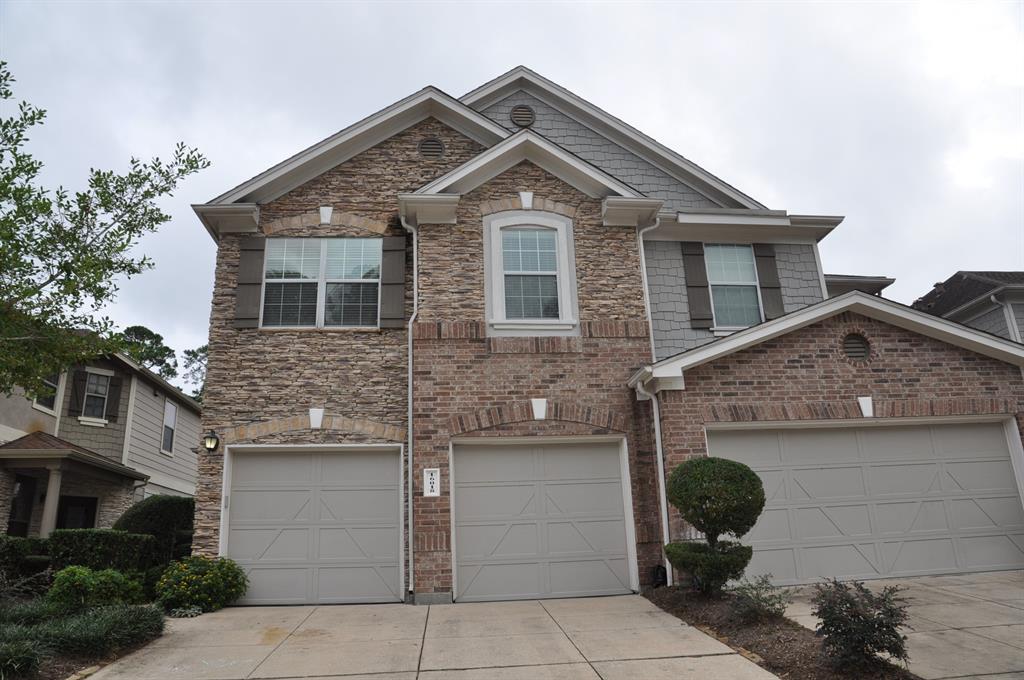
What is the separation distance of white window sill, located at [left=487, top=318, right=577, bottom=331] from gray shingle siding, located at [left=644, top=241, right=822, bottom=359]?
180 centimetres

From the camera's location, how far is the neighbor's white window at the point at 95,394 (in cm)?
1748

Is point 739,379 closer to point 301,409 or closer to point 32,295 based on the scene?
point 301,409

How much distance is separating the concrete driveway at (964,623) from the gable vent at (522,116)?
9.79 m

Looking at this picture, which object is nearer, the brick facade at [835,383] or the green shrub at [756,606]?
the green shrub at [756,606]

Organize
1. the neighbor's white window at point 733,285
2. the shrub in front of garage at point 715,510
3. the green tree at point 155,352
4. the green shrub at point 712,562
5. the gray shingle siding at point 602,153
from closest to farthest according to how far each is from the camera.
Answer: the shrub in front of garage at point 715,510
the green shrub at point 712,562
the neighbor's white window at point 733,285
the gray shingle siding at point 602,153
the green tree at point 155,352

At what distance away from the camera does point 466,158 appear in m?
12.5

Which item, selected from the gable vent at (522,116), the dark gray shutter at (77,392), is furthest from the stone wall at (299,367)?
the dark gray shutter at (77,392)

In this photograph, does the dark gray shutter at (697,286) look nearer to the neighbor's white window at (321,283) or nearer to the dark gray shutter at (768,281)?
the dark gray shutter at (768,281)

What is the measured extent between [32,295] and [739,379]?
970 centimetres

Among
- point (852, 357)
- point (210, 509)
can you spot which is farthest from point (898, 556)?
point (210, 509)

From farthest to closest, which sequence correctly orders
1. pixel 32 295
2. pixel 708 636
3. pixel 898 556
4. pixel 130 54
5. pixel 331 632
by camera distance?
pixel 130 54, pixel 898 556, pixel 32 295, pixel 331 632, pixel 708 636

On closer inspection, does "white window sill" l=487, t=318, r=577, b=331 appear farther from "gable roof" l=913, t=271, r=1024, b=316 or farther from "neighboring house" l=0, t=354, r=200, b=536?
"gable roof" l=913, t=271, r=1024, b=316

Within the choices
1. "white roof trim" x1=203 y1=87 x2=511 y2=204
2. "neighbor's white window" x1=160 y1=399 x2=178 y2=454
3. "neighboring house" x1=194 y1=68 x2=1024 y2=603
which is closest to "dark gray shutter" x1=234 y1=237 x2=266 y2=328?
"neighboring house" x1=194 y1=68 x2=1024 y2=603

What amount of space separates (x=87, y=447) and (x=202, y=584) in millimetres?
10068
